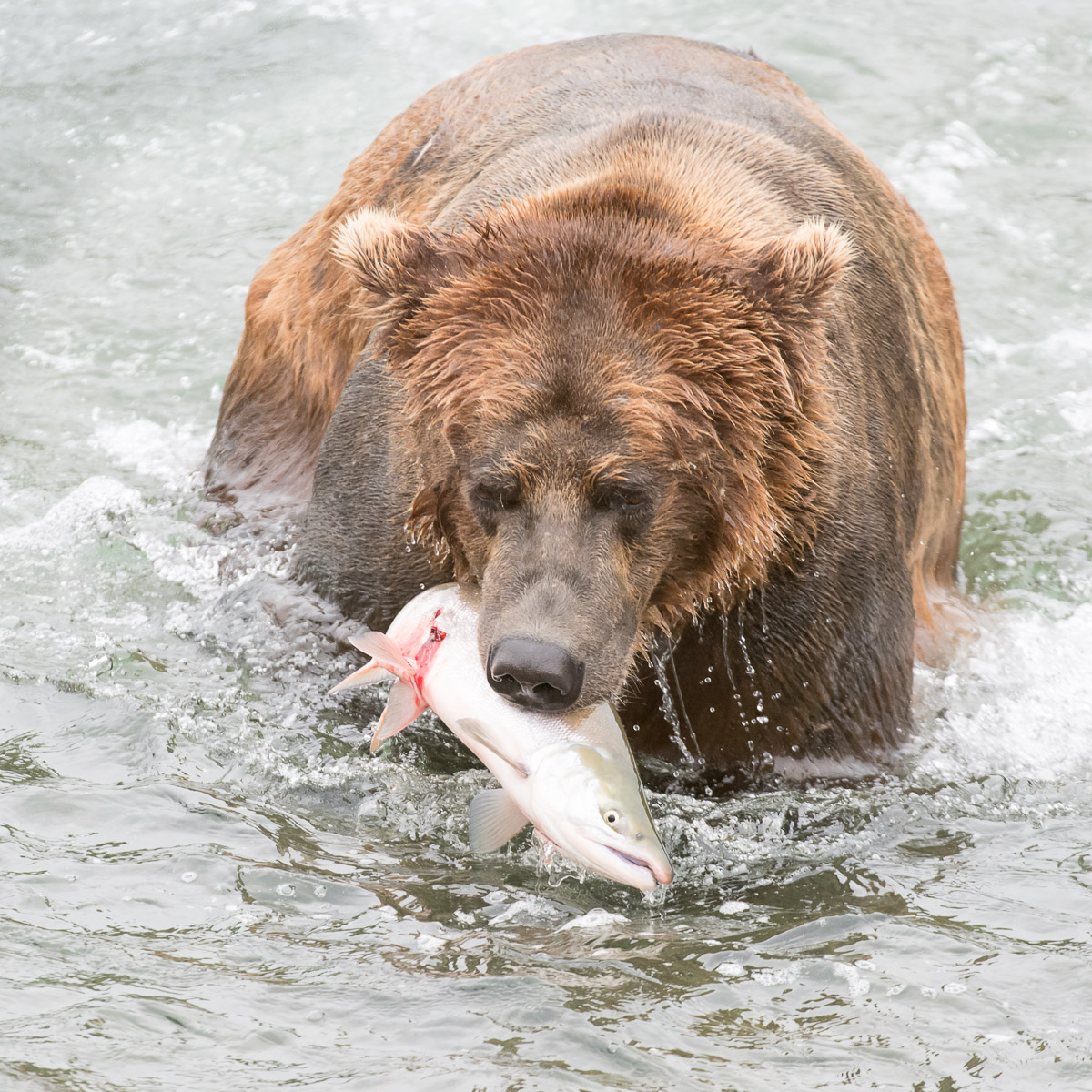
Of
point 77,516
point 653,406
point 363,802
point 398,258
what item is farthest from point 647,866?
point 77,516

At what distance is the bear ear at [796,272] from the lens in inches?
157

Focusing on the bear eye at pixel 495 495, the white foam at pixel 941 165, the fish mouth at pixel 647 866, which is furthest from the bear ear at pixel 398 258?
the white foam at pixel 941 165

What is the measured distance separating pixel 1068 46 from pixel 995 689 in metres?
6.94

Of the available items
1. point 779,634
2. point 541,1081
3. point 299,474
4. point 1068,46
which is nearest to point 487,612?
point 779,634

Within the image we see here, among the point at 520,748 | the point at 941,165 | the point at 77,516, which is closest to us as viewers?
the point at 520,748

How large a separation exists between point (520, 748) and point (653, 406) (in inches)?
34.6

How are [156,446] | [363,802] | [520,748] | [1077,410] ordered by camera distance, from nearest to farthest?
[520,748] < [363,802] < [156,446] < [1077,410]

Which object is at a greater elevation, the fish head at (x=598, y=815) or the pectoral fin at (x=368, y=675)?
the fish head at (x=598, y=815)

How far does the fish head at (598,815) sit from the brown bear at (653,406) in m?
0.17

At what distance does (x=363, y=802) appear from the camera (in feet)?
15.1

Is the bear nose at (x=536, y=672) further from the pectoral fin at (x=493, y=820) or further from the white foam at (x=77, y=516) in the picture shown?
the white foam at (x=77, y=516)

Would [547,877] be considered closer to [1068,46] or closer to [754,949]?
[754,949]

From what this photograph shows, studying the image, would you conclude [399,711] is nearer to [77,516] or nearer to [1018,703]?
[1018,703]

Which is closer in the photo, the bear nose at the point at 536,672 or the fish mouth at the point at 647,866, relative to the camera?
the fish mouth at the point at 647,866
